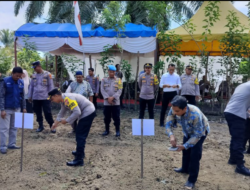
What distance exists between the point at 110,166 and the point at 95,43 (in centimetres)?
547

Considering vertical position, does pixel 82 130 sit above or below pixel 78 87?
below

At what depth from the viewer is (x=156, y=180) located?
3402 millimetres

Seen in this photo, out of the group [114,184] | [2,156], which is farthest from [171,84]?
[2,156]

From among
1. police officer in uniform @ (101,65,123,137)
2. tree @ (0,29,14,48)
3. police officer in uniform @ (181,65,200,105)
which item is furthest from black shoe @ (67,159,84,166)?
tree @ (0,29,14,48)

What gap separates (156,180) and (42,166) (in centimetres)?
184

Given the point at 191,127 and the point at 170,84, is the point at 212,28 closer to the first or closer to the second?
the point at 170,84

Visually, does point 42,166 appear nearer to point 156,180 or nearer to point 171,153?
point 156,180

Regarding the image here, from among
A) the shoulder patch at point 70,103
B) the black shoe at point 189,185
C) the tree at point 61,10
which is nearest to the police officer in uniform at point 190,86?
the black shoe at point 189,185

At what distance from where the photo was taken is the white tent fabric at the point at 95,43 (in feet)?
26.7

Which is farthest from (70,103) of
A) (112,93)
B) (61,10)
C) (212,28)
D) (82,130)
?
(61,10)

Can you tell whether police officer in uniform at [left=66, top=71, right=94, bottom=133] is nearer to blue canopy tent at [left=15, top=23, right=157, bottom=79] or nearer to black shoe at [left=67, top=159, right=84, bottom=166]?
black shoe at [left=67, top=159, right=84, bottom=166]

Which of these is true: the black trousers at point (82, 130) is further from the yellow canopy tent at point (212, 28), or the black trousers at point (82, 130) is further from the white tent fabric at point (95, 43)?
the white tent fabric at point (95, 43)

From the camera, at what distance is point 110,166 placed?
385cm

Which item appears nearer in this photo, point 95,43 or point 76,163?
point 76,163
